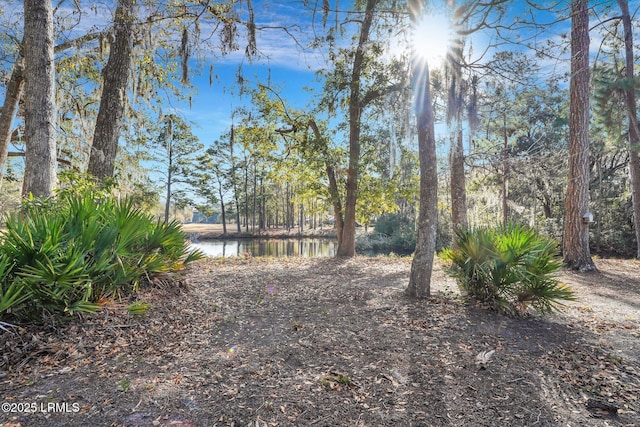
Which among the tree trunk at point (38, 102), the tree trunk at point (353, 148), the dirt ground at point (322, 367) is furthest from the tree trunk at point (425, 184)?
the tree trunk at point (38, 102)

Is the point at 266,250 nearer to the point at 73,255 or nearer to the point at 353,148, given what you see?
the point at 353,148

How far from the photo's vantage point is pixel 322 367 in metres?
2.96

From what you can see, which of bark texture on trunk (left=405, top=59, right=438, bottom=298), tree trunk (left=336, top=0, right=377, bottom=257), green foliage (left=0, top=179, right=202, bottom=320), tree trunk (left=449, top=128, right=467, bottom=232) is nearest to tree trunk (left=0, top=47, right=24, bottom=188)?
green foliage (left=0, top=179, right=202, bottom=320)

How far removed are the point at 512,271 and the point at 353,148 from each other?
670 centimetres

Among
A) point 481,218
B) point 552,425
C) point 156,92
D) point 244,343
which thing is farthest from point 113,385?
point 481,218

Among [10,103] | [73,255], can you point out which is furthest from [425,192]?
[10,103]

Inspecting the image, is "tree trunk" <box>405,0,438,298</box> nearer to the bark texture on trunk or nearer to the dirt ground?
the bark texture on trunk

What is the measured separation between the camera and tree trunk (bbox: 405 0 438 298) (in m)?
5.15

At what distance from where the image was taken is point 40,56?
4598 mm

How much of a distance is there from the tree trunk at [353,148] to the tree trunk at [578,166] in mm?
5406

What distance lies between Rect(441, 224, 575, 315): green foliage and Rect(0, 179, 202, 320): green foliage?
187 inches

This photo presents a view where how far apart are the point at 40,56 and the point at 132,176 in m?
5.44

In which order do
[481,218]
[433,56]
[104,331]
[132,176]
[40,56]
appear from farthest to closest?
[481,218]
[132,176]
[433,56]
[40,56]
[104,331]

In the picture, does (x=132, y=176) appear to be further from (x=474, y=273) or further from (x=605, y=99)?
(x=605, y=99)
